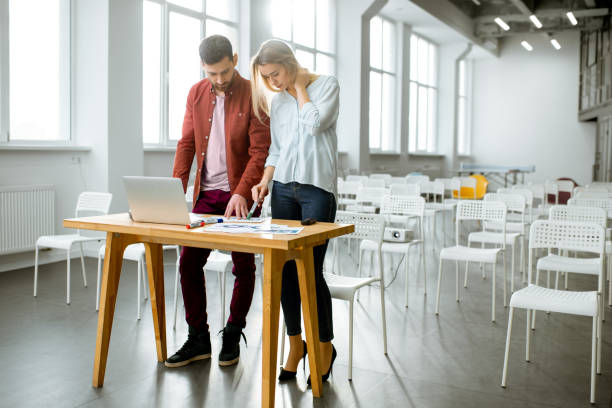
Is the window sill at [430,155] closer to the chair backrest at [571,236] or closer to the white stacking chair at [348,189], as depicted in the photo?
the white stacking chair at [348,189]

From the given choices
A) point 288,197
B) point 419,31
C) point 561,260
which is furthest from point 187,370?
point 419,31

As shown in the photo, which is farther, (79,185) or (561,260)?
(79,185)

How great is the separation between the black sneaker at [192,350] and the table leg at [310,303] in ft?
2.48

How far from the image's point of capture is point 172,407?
2572 mm

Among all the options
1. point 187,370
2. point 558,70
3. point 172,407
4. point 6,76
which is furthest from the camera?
point 558,70

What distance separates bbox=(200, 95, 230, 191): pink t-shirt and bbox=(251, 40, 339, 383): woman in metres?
0.27

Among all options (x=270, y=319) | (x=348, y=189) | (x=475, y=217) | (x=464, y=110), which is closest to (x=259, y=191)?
(x=270, y=319)

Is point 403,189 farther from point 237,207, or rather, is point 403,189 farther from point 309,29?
point 309,29

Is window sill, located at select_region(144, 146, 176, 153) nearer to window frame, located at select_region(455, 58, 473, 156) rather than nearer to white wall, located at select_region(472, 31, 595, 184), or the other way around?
window frame, located at select_region(455, 58, 473, 156)

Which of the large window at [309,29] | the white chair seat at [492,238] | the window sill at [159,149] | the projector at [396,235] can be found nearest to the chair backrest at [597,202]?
the white chair seat at [492,238]

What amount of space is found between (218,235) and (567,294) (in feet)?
6.32

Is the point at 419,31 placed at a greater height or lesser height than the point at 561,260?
greater

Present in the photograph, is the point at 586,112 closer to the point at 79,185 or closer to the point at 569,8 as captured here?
the point at 569,8

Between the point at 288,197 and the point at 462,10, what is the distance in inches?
593
